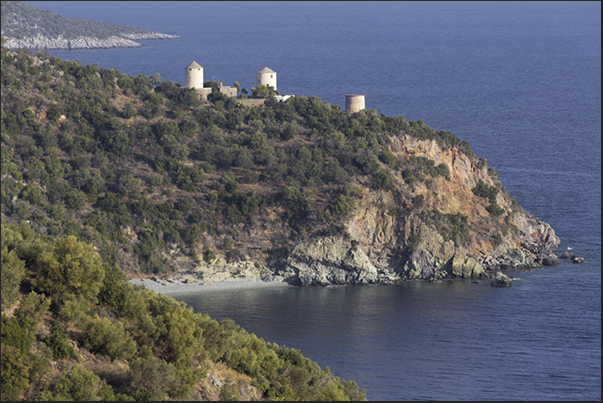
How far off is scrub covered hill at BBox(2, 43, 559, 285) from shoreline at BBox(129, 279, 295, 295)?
4.15ft

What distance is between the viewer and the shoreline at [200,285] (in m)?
78.8

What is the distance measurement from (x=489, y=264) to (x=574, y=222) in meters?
16.3

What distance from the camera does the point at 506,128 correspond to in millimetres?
140250

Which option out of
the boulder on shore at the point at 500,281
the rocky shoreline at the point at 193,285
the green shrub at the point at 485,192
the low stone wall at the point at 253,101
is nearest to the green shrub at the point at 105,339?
the rocky shoreline at the point at 193,285

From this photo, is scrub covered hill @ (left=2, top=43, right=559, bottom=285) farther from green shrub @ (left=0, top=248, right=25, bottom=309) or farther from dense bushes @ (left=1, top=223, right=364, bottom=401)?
green shrub @ (left=0, top=248, right=25, bottom=309)

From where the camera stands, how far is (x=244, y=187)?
90688 mm

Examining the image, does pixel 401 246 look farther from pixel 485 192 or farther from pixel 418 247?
pixel 485 192

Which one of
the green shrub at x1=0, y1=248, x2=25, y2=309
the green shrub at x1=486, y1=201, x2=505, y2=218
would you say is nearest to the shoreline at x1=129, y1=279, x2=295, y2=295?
the green shrub at x1=486, y1=201, x2=505, y2=218

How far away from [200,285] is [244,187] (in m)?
13.3

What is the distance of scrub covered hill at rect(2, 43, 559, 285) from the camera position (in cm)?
8406

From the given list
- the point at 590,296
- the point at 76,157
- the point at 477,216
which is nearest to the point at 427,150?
the point at 477,216

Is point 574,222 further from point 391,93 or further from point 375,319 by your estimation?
point 391,93

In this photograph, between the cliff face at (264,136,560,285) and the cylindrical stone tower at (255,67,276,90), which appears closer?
the cliff face at (264,136,560,285)

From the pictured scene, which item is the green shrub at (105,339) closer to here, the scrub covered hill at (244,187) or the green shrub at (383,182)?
the scrub covered hill at (244,187)
